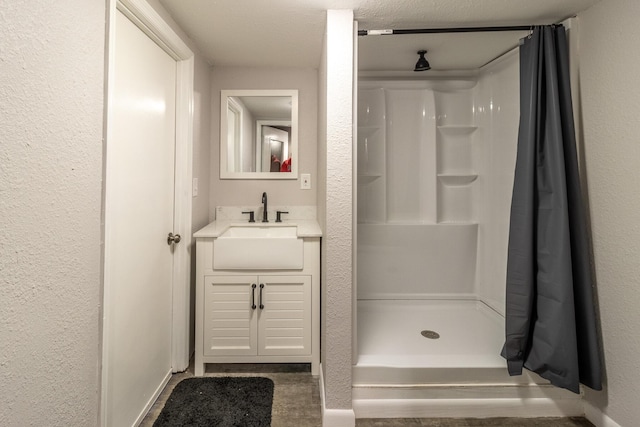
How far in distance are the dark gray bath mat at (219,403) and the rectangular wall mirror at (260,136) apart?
58.0 inches

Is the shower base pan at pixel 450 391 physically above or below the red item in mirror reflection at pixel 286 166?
below

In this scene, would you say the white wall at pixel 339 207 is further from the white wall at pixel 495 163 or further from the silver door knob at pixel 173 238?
the white wall at pixel 495 163

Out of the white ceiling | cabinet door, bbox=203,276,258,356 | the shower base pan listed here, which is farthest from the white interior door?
the shower base pan

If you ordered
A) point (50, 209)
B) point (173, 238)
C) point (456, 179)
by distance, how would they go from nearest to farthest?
point (50, 209), point (173, 238), point (456, 179)

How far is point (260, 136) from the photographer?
251 centimetres

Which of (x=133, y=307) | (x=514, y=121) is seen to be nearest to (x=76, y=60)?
(x=133, y=307)

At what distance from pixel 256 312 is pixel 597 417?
74.2 inches

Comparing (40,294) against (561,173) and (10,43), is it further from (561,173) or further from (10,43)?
(561,173)

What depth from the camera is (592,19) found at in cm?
153

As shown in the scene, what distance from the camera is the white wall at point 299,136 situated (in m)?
2.46

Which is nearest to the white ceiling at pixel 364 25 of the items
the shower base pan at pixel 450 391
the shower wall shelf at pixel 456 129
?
the shower wall shelf at pixel 456 129

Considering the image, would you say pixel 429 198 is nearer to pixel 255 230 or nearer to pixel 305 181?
pixel 305 181

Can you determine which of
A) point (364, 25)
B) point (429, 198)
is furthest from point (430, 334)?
point (364, 25)

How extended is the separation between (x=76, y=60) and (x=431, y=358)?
80.3 inches
